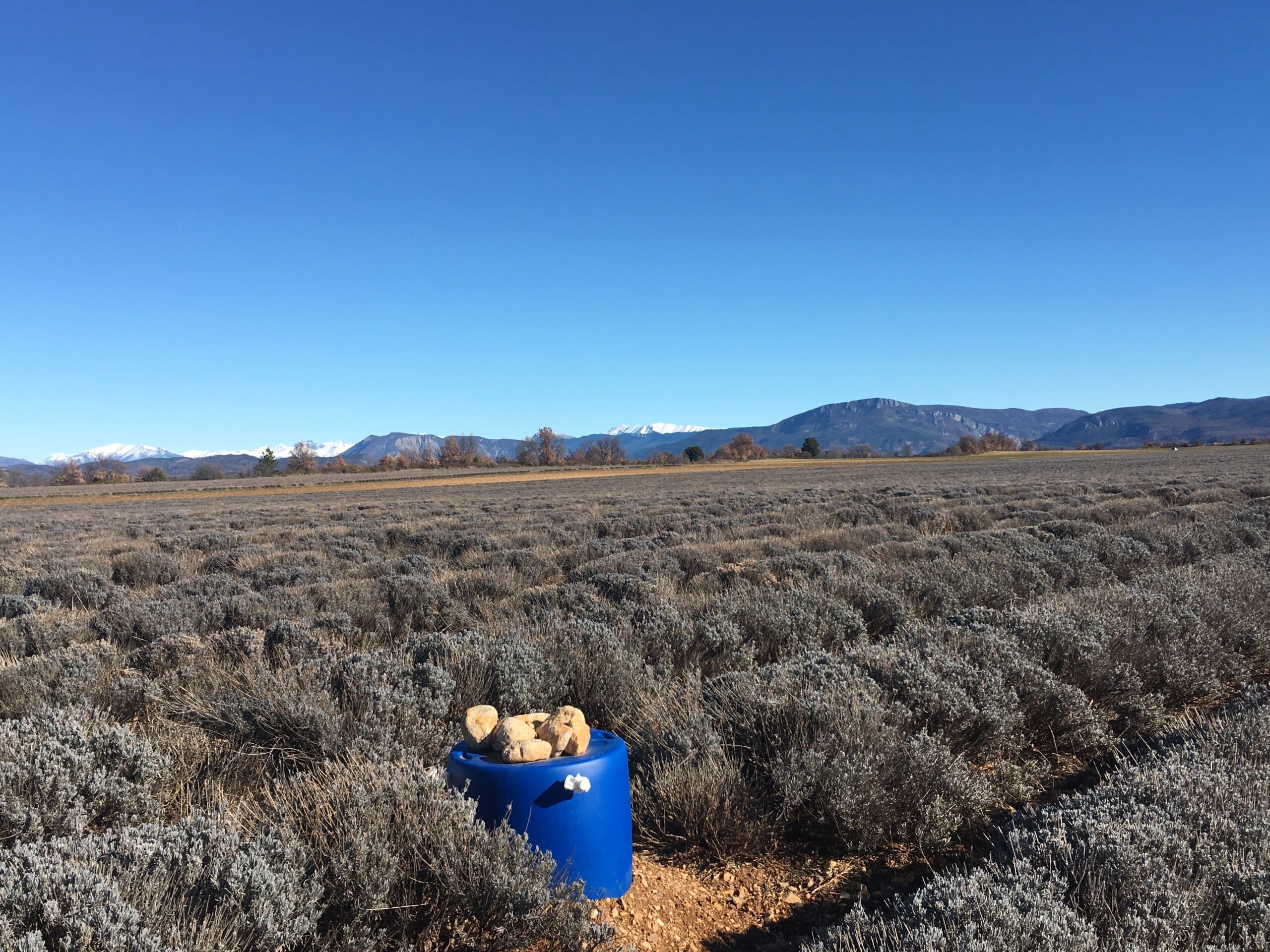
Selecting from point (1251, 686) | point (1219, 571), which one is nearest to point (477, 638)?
point (1251, 686)

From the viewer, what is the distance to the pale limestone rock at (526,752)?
3174 millimetres

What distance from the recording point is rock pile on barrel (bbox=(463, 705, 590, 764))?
10.5ft

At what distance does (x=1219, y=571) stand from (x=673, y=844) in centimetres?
756

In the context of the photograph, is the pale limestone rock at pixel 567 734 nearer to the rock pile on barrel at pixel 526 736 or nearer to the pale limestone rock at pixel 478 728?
the rock pile on barrel at pixel 526 736

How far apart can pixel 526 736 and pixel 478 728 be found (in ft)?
0.96

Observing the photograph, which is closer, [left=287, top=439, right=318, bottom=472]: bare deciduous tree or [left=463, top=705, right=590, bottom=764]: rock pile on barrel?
[left=463, top=705, right=590, bottom=764]: rock pile on barrel

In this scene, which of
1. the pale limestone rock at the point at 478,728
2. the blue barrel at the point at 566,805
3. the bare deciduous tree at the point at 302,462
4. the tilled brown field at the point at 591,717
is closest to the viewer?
the tilled brown field at the point at 591,717

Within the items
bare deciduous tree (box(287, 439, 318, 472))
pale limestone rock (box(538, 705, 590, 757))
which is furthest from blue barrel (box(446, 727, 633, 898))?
bare deciduous tree (box(287, 439, 318, 472))

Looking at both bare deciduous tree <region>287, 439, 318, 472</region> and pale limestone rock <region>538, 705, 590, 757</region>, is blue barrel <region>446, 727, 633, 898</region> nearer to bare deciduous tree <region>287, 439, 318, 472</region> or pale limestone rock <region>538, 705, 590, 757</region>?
pale limestone rock <region>538, 705, 590, 757</region>

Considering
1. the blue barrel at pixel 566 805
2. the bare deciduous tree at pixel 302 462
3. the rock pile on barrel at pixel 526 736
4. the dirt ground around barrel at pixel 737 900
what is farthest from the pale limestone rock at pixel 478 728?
the bare deciduous tree at pixel 302 462

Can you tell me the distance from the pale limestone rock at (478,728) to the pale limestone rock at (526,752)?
0.23 metres

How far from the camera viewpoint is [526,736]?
326 cm

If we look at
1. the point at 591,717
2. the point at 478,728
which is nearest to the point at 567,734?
the point at 478,728

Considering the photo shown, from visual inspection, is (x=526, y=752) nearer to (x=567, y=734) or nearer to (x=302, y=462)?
(x=567, y=734)
